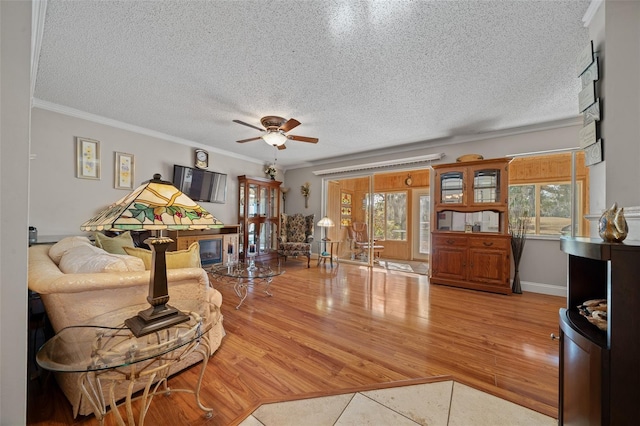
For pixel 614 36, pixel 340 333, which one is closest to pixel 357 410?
pixel 340 333

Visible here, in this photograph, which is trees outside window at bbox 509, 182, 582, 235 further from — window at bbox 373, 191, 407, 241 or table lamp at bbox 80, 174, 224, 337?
table lamp at bbox 80, 174, 224, 337

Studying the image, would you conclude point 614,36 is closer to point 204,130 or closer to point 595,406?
point 595,406

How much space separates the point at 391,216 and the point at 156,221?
6.44 metres

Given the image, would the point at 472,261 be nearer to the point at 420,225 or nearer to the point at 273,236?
the point at 420,225

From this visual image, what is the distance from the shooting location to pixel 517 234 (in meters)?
3.70

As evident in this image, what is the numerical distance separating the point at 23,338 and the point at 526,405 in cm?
249

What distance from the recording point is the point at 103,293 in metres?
1.38

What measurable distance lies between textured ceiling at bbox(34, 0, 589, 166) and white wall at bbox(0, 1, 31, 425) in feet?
3.40

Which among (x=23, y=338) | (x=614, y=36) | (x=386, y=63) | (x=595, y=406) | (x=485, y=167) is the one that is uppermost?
(x=386, y=63)

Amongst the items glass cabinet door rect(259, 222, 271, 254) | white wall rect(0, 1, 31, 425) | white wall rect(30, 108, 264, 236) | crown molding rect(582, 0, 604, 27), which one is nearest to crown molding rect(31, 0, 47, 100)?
white wall rect(0, 1, 31, 425)

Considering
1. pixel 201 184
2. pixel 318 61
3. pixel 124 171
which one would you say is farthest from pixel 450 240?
pixel 124 171

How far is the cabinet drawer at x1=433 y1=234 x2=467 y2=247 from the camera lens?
149 inches

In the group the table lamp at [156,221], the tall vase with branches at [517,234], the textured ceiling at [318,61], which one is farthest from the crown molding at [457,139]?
the table lamp at [156,221]

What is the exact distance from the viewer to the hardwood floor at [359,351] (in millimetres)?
1445
